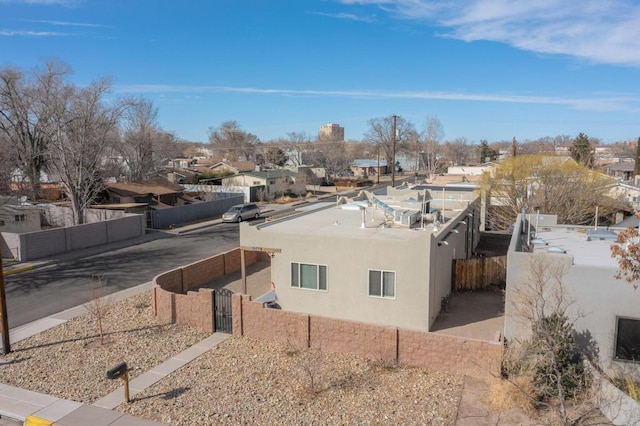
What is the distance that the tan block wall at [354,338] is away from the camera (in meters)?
13.1

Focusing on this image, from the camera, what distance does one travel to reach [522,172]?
30.7m

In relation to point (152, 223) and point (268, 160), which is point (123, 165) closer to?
point (152, 223)

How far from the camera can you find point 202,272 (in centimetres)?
2117

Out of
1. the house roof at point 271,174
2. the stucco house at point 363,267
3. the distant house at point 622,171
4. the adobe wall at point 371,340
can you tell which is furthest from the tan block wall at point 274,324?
the distant house at point 622,171

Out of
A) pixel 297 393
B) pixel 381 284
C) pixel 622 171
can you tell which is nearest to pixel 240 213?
pixel 381 284

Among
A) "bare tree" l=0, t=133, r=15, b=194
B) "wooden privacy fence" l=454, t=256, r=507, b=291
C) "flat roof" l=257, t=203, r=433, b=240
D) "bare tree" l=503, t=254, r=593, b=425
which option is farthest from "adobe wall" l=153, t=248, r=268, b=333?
"bare tree" l=0, t=133, r=15, b=194

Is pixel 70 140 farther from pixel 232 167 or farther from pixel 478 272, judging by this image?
pixel 232 167

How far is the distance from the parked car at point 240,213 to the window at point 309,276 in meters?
24.2

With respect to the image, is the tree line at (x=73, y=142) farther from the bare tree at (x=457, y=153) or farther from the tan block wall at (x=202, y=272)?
the bare tree at (x=457, y=153)

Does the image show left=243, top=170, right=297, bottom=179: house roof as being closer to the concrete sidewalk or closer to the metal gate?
the metal gate

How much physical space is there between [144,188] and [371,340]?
36.5m

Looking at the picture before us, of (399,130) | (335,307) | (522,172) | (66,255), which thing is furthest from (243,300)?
(399,130)

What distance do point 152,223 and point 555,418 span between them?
109 ft

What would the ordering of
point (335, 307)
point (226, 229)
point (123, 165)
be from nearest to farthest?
1. point (335, 307)
2. point (226, 229)
3. point (123, 165)
